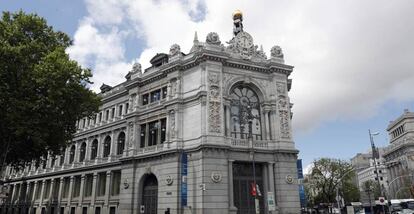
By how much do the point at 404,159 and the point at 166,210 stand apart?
260 feet

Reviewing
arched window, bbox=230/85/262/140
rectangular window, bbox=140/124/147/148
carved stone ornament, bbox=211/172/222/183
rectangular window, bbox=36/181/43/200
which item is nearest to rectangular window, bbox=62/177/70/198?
rectangular window, bbox=36/181/43/200

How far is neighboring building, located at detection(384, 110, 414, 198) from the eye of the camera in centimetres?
8769

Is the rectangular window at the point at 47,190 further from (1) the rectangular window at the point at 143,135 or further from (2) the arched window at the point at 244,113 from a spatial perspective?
(2) the arched window at the point at 244,113

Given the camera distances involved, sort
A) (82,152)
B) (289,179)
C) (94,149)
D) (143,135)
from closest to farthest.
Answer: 1. (289,179)
2. (143,135)
3. (94,149)
4. (82,152)

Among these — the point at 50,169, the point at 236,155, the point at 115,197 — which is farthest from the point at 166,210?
the point at 50,169

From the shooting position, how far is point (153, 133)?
38375 mm

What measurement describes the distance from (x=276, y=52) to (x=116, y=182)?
24.8 meters

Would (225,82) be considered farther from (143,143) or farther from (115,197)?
(115,197)

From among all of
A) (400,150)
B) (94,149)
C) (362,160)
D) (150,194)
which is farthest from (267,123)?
(362,160)

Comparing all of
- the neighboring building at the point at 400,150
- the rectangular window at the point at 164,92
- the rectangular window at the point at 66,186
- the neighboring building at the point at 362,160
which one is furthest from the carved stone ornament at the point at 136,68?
the neighboring building at the point at 362,160

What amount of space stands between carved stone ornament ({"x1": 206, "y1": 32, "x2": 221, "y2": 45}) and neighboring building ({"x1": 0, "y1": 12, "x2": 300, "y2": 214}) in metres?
0.11

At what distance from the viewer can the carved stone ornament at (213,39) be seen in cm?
3603

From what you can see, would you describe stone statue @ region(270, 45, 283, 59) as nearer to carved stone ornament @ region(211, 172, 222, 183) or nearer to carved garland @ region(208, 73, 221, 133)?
carved garland @ region(208, 73, 221, 133)

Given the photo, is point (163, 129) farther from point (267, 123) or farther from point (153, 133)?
point (267, 123)
